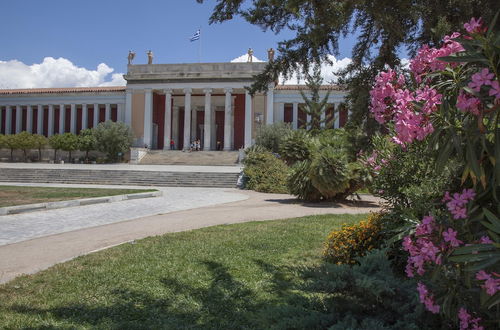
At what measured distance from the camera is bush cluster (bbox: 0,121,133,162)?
1566 inches

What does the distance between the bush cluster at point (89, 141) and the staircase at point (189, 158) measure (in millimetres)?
3170

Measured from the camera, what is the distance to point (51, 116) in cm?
4806

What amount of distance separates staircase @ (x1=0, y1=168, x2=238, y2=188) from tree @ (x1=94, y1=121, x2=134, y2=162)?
41.3ft

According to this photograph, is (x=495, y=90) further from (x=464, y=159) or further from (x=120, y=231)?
(x=120, y=231)

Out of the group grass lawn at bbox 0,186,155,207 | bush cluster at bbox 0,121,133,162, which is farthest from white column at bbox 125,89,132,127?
grass lawn at bbox 0,186,155,207

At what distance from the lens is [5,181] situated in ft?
82.2

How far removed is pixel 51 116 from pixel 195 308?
5057cm

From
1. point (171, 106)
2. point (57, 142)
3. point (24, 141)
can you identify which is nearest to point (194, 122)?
point (171, 106)

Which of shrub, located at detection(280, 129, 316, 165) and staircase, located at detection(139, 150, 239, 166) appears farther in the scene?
staircase, located at detection(139, 150, 239, 166)

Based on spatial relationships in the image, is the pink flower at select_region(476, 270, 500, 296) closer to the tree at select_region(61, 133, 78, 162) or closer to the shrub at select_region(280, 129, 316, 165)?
the shrub at select_region(280, 129, 316, 165)

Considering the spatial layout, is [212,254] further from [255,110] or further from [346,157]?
[255,110]

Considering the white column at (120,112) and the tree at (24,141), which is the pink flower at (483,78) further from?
the white column at (120,112)

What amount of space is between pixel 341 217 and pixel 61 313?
7.30 m

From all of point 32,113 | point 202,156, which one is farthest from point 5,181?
point 32,113
